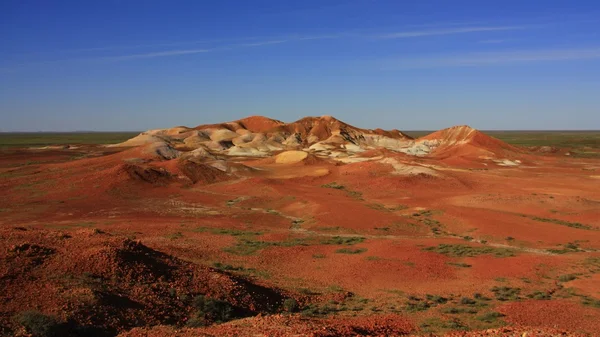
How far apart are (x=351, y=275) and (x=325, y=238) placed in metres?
8.76

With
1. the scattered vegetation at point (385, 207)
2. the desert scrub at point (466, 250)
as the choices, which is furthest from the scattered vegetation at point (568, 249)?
the scattered vegetation at point (385, 207)

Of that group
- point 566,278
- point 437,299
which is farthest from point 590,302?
point 437,299

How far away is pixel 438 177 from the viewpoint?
56.8 meters

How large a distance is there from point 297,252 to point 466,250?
9754 mm

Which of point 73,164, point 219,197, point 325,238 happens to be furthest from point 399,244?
point 73,164

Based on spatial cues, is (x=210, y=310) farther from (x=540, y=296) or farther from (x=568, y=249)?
(x=568, y=249)

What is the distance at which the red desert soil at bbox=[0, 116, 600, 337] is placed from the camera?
574 inches

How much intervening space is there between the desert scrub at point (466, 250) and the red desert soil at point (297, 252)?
120 millimetres

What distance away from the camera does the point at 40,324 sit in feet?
39.9

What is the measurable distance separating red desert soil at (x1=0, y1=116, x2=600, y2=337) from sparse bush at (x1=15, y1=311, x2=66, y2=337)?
0.10 meters

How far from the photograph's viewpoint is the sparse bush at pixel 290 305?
17047 millimetres

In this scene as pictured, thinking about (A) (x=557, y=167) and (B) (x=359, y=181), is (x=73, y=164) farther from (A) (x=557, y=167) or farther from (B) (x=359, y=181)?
(A) (x=557, y=167)

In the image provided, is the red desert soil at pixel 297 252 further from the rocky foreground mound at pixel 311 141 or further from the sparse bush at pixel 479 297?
the rocky foreground mound at pixel 311 141

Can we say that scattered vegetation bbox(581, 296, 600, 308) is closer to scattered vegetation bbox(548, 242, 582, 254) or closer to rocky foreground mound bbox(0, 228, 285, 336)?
scattered vegetation bbox(548, 242, 582, 254)
